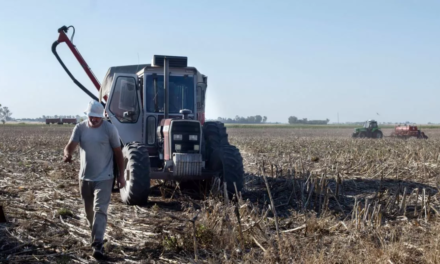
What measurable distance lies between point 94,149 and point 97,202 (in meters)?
0.67

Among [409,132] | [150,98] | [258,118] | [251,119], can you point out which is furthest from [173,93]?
[258,118]

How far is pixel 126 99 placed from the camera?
11.0 metres

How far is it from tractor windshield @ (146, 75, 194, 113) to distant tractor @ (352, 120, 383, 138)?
33.2 m

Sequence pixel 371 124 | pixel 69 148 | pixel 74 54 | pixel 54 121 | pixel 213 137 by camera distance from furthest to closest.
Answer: pixel 54 121, pixel 371 124, pixel 74 54, pixel 213 137, pixel 69 148

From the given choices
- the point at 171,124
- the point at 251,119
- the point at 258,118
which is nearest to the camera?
the point at 171,124

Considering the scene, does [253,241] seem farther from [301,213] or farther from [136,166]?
[136,166]

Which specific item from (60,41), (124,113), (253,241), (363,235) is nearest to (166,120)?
(124,113)

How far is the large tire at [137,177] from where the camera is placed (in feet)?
30.1

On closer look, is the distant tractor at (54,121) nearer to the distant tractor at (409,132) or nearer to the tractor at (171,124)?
the distant tractor at (409,132)

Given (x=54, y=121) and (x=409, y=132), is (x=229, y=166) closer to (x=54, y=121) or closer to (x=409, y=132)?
(x=409, y=132)

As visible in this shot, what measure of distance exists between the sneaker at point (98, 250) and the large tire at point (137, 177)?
2.96 m

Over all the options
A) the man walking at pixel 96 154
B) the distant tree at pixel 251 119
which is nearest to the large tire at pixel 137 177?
the man walking at pixel 96 154

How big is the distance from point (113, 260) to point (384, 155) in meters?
14.6

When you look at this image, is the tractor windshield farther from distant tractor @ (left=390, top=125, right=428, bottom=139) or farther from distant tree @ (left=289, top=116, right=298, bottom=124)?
distant tree @ (left=289, top=116, right=298, bottom=124)
